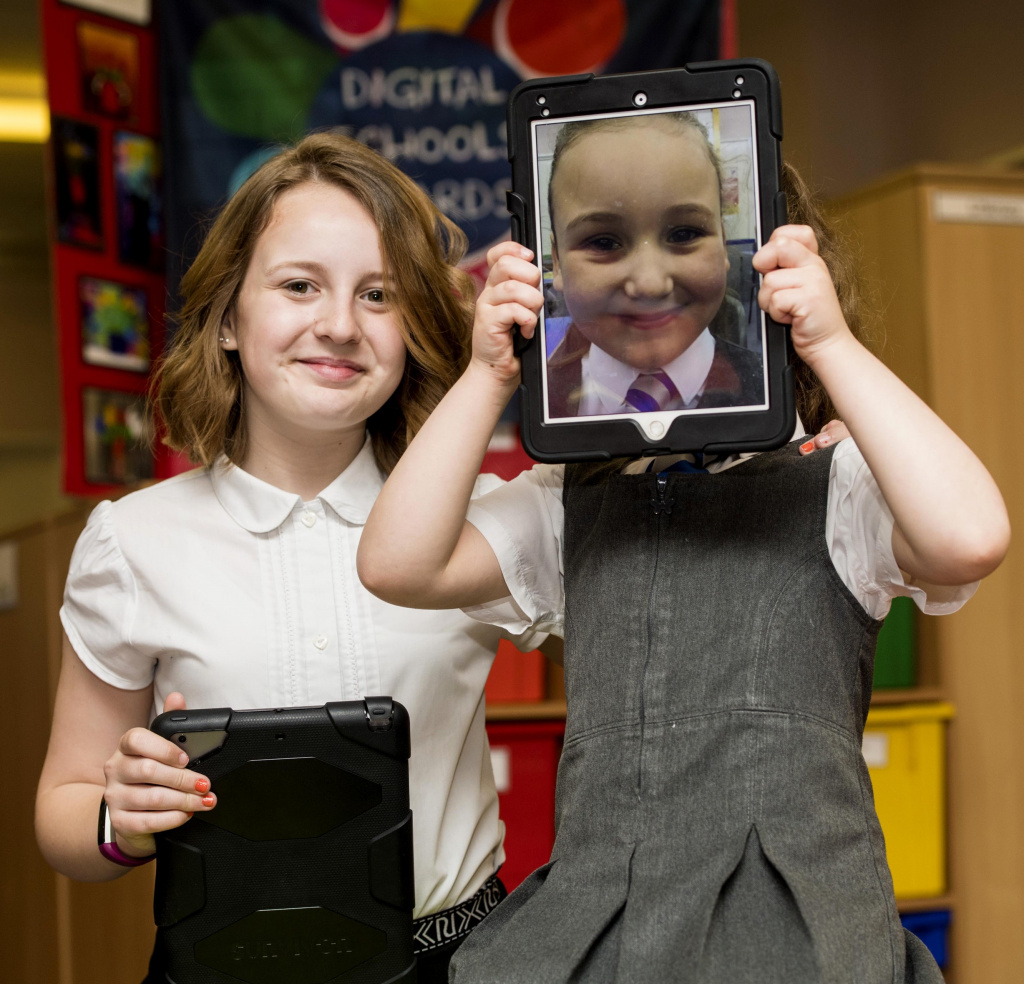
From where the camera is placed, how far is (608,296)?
2.42 feet

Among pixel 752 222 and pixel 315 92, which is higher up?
pixel 315 92

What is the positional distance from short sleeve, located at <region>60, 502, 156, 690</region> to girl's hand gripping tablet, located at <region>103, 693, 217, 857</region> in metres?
0.16

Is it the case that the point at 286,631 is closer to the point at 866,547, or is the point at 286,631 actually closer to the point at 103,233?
the point at 866,547

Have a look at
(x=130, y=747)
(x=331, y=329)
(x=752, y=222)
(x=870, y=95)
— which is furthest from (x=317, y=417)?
(x=870, y=95)

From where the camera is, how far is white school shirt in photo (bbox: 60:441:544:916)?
967 millimetres

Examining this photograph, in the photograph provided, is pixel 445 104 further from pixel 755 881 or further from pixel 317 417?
pixel 755 881

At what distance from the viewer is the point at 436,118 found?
235cm

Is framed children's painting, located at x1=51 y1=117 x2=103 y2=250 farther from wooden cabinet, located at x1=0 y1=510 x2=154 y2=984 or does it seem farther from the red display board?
wooden cabinet, located at x1=0 y1=510 x2=154 y2=984

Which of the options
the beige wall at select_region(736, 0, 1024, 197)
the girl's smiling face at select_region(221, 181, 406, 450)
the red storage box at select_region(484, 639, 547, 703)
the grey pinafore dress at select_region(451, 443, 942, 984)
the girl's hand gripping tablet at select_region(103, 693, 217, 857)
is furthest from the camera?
the beige wall at select_region(736, 0, 1024, 197)

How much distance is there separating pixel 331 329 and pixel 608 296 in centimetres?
28

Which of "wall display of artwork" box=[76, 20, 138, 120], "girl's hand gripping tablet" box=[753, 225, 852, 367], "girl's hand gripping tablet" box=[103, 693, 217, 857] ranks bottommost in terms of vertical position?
"girl's hand gripping tablet" box=[103, 693, 217, 857]

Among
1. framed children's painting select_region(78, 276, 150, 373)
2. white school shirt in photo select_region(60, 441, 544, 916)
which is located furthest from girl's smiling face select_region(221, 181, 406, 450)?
framed children's painting select_region(78, 276, 150, 373)

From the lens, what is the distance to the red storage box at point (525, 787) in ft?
6.30

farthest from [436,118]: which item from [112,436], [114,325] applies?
[112,436]
